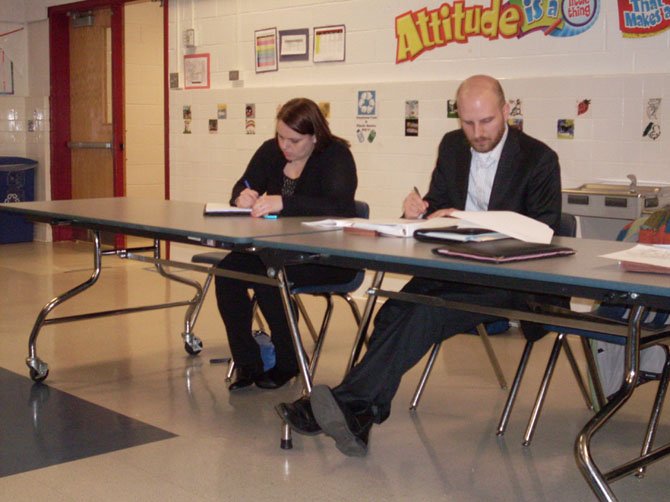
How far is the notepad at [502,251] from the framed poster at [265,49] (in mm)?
4108

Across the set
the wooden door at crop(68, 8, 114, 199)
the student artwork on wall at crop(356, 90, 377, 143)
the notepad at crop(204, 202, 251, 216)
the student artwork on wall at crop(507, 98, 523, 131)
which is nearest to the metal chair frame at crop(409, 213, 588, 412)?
the notepad at crop(204, 202, 251, 216)

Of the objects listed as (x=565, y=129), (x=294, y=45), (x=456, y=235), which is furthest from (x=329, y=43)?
(x=456, y=235)

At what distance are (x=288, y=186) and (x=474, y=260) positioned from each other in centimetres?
162

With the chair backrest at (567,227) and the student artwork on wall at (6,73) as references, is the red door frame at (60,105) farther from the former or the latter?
the chair backrest at (567,227)

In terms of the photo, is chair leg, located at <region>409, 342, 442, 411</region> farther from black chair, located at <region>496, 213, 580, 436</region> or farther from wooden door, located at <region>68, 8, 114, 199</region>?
wooden door, located at <region>68, 8, 114, 199</region>

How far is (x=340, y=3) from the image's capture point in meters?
6.04

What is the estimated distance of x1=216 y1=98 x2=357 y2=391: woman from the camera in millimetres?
3600

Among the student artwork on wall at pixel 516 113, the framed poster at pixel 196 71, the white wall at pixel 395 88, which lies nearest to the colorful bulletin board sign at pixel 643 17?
the white wall at pixel 395 88

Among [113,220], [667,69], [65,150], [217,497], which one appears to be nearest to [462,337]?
[667,69]

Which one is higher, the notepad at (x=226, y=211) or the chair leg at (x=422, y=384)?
the notepad at (x=226, y=211)

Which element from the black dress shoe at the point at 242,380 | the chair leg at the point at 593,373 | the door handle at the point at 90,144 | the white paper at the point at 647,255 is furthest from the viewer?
the door handle at the point at 90,144

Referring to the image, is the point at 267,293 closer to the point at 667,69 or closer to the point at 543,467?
the point at 543,467

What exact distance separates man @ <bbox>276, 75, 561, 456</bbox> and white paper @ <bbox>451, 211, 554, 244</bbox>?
0.25m

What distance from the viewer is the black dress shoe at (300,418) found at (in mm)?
2891
